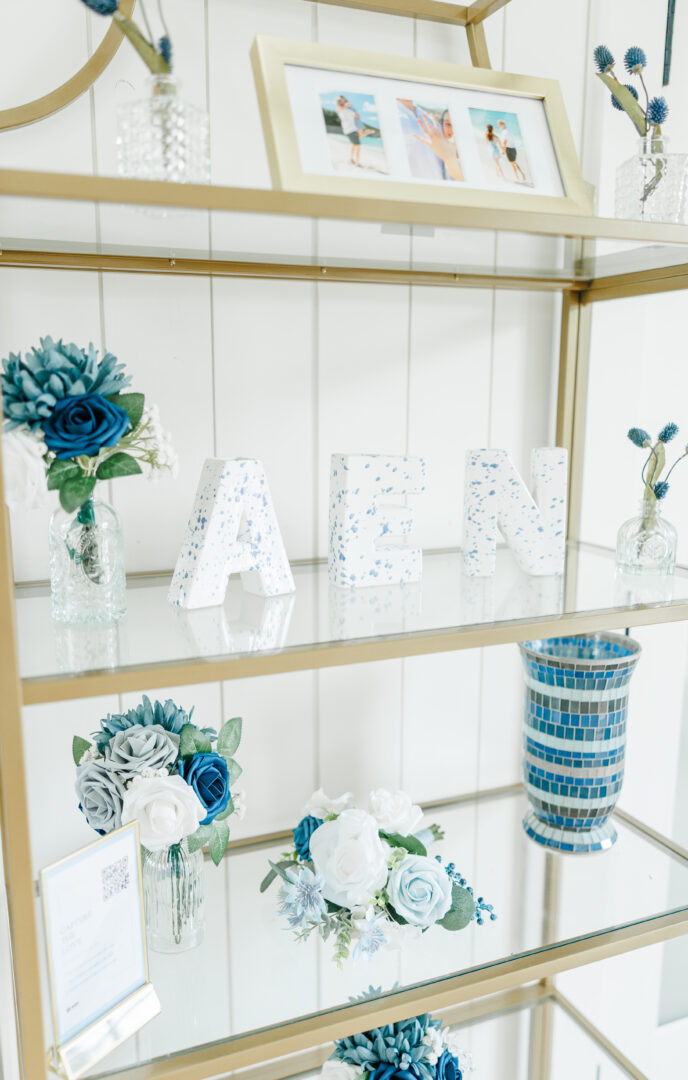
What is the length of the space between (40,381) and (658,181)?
717 millimetres

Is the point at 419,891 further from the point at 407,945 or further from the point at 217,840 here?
the point at 217,840

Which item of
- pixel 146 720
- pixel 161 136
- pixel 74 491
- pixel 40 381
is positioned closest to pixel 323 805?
pixel 146 720

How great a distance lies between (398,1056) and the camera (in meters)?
1.01

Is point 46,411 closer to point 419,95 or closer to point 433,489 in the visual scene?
point 419,95

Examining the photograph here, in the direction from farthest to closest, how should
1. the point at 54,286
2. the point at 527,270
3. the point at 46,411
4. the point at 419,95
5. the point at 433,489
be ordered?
the point at 433,489 < the point at 527,270 < the point at 54,286 < the point at 419,95 < the point at 46,411

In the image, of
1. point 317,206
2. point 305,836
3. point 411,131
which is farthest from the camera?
point 305,836

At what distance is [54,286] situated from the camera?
3.17 feet

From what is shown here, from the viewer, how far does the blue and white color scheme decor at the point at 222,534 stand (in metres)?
0.88

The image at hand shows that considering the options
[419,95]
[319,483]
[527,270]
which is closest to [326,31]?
[419,95]

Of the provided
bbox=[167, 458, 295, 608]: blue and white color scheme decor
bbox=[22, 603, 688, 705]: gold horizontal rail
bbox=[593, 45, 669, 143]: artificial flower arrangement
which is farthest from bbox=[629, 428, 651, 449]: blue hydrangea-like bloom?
bbox=[167, 458, 295, 608]: blue and white color scheme decor

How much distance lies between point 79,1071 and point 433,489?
2.68 feet

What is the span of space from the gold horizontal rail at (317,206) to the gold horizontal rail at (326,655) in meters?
0.38

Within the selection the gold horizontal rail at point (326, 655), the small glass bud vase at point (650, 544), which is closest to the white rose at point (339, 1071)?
the gold horizontal rail at point (326, 655)

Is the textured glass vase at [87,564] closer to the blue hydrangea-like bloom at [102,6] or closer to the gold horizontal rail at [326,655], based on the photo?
the gold horizontal rail at [326,655]
